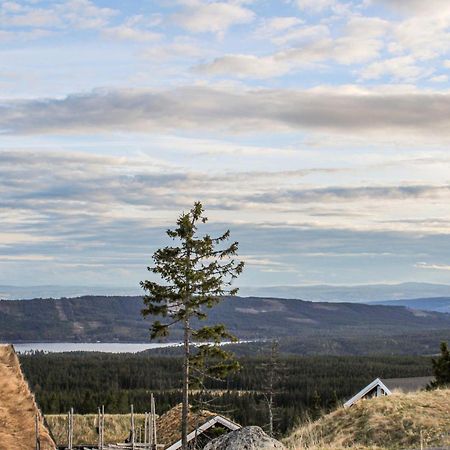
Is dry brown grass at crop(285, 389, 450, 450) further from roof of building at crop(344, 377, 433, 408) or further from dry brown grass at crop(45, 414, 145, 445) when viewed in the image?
dry brown grass at crop(45, 414, 145, 445)

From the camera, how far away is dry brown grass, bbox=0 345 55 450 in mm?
34156

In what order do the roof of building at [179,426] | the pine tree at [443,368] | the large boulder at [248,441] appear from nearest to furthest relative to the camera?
the large boulder at [248,441] → the roof of building at [179,426] → the pine tree at [443,368]

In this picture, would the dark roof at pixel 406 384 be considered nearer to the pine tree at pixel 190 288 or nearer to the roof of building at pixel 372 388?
the roof of building at pixel 372 388

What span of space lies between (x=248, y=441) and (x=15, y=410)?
1479cm

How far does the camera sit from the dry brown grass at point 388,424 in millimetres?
35156

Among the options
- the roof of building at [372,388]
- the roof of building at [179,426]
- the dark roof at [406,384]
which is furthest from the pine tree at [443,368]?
the roof of building at [179,426]

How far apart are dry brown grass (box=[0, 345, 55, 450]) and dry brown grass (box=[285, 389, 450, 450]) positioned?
1025cm

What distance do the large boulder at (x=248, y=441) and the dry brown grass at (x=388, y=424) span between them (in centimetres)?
879

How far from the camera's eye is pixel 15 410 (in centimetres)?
3609

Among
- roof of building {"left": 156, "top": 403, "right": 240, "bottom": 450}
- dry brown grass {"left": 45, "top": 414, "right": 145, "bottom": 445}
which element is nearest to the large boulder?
roof of building {"left": 156, "top": 403, "right": 240, "bottom": 450}

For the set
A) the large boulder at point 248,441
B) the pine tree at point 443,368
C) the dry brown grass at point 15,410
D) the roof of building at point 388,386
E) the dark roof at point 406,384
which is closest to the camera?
the large boulder at point 248,441

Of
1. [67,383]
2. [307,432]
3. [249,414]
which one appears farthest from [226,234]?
[67,383]

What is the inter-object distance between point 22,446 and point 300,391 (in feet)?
537

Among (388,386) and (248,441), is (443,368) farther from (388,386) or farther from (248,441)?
(248,441)
